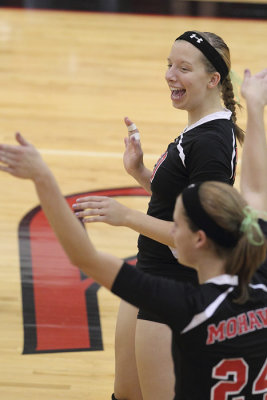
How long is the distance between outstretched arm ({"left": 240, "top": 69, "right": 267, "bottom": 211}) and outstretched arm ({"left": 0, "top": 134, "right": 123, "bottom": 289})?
569mm

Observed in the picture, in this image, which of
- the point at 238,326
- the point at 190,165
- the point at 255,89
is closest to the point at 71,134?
the point at 190,165

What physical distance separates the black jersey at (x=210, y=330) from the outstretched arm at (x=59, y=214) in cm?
5

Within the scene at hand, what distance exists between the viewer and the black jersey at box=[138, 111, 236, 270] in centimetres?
267

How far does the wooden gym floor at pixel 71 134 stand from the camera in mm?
4043

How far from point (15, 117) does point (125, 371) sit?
14.4 ft

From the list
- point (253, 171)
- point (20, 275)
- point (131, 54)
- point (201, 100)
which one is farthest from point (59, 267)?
point (131, 54)

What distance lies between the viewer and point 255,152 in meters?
2.35

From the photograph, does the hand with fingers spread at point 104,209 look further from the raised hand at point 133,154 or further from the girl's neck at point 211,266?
the raised hand at point 133,154

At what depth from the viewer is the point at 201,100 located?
2.95m

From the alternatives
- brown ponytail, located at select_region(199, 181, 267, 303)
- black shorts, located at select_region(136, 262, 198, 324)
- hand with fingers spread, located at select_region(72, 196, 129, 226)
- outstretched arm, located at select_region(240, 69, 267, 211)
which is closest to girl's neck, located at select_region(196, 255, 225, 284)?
brown ponytail, located at select_region(199, 181, 267, 303)

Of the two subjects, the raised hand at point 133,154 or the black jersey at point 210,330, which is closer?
the black jersey at point 210,330

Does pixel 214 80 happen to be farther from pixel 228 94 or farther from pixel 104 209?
pixel 104 209

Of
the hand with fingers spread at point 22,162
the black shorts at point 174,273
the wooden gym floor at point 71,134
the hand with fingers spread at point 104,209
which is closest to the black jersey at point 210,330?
the hand with fingers spread at point 22,162

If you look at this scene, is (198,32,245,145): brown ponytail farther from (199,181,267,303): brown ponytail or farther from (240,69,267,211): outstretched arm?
(199,181,267,303): brown ponytail
